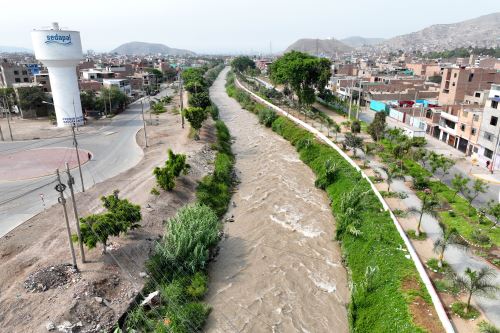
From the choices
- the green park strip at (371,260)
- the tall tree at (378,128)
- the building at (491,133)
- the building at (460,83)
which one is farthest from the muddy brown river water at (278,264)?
the building at (460,83)

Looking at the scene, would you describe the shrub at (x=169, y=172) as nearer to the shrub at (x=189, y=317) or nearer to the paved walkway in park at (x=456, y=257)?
the shrub at (x=189, y=317)

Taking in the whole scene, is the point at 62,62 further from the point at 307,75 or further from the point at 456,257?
the point at 456,257

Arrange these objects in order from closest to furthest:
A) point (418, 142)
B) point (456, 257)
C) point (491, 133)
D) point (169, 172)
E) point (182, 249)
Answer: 1. point (456, 257)
2. point (182, 249)
3. point (169, 172)
4. point (491, 133)
5. point (418, 142)

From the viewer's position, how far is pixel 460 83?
44.1 m

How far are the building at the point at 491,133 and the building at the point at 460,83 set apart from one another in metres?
17.8

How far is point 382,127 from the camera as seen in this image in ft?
107

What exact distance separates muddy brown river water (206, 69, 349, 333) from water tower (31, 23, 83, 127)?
24772 mm

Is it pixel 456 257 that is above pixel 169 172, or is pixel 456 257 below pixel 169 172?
below

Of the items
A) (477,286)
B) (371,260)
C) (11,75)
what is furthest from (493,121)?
(11,75)

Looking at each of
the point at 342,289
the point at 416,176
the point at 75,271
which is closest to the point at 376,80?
the point at 416,176

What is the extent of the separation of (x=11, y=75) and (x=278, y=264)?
206 feet

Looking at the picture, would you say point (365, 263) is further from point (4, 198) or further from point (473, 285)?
point (4, 198)

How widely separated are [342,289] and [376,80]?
2224 inches

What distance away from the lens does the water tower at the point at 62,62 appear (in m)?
38.3
